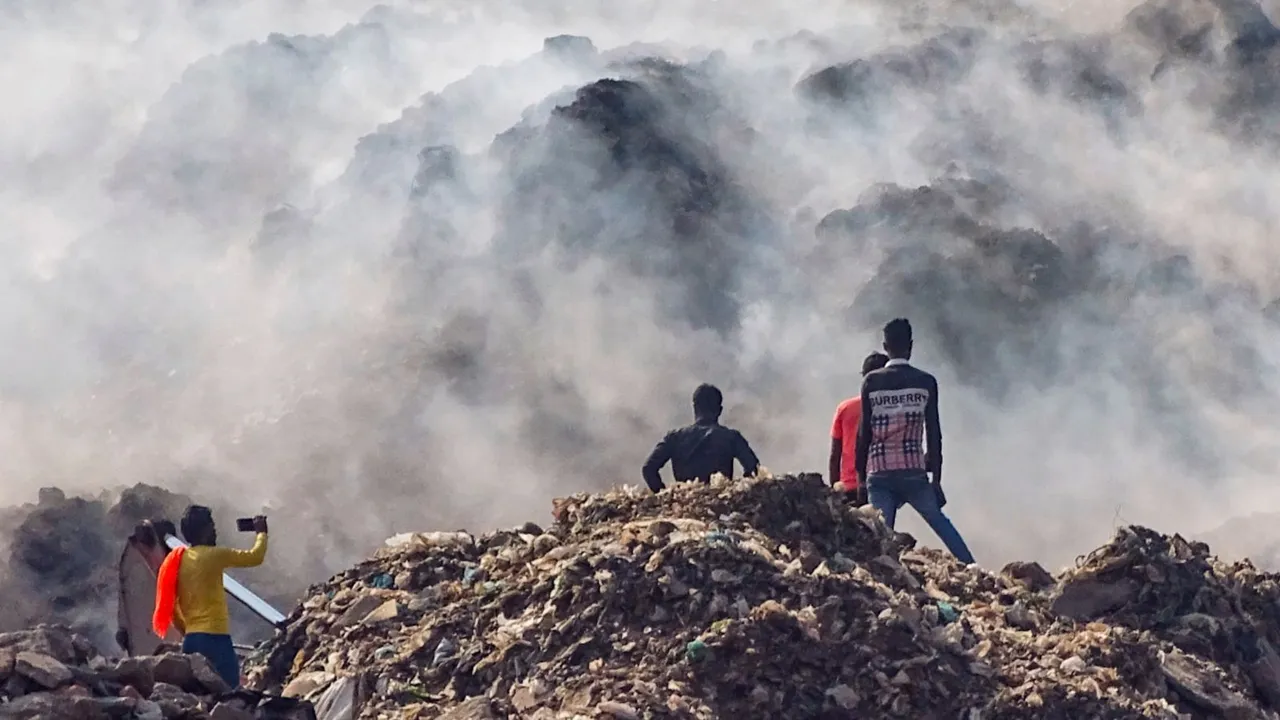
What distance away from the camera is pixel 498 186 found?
1806cm

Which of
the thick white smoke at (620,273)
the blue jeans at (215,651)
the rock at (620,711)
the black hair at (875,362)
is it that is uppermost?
the thick white smoke at (620,273)

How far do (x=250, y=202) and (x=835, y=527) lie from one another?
12.6 m

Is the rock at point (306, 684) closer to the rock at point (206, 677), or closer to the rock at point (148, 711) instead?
the rock at point (206, 677)

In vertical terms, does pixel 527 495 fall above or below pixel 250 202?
below

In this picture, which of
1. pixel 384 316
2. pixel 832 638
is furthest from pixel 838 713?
pixel 384 316

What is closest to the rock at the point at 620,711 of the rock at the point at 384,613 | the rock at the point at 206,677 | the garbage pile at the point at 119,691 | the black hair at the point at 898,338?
the garbage pile at the point at 119,691

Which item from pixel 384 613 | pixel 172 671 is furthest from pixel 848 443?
pixel 172 671

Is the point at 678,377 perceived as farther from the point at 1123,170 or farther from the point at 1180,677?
the point at 1180,677

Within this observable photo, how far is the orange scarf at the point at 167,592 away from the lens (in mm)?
6684

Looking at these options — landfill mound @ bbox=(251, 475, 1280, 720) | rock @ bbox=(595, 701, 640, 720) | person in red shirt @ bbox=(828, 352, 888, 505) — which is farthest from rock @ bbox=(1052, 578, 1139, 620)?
rock @ bbox=(595, 701, 640, 720)

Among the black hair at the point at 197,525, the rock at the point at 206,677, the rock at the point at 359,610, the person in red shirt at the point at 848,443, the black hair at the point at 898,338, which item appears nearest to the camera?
the rock at the point at 206,677

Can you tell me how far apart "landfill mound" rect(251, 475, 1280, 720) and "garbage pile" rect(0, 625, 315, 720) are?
0.62 meters

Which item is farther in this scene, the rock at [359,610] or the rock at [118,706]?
the rock at [359,610]

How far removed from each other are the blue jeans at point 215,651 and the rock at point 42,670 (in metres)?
0.91
